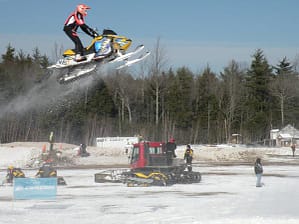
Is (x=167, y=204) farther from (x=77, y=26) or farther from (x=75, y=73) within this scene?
(x=77, y=26)

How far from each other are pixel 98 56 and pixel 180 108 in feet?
Result: 171

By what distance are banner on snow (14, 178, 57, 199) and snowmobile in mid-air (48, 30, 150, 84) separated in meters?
3.68

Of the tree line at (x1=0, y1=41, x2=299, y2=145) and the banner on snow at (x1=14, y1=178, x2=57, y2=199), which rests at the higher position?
the tree line at (x1=0, y1=41, x2=299, y2=145)

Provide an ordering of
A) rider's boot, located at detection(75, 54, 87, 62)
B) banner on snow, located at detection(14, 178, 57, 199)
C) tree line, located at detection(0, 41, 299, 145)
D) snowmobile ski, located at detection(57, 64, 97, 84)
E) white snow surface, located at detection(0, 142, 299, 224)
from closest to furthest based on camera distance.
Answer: white snow surface, located at detection(0, 142, 299, 224) < rider's boot, located at detection(75, 54, 87, 62) < snowmobile ski, located at detection(57, 64, 97, 84) < banner on snow, located at detection(14, 178, 57, 199) < tree line, located at detection(0, 41, 299, 145)

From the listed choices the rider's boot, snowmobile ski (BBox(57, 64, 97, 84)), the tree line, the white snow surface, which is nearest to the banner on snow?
the white snow surface

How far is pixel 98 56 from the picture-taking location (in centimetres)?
1374

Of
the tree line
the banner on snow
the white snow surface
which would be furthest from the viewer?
the tree line

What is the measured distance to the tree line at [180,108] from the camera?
50.5 meters

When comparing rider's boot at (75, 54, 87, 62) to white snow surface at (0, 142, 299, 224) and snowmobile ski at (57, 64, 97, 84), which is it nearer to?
snowmobile ski at (57, 64, 97, 84)

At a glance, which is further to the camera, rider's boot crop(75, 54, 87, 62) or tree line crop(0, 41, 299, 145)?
tree line crop(0, 41, 299, 145)

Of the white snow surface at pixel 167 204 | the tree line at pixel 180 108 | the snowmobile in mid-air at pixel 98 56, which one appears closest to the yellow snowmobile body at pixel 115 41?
the snowmobile in mid-air at pixel 98 56

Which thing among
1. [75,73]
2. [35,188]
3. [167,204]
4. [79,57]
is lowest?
[167,204]

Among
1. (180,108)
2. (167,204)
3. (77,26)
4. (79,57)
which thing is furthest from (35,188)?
(180,108)

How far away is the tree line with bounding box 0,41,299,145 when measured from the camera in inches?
1990
